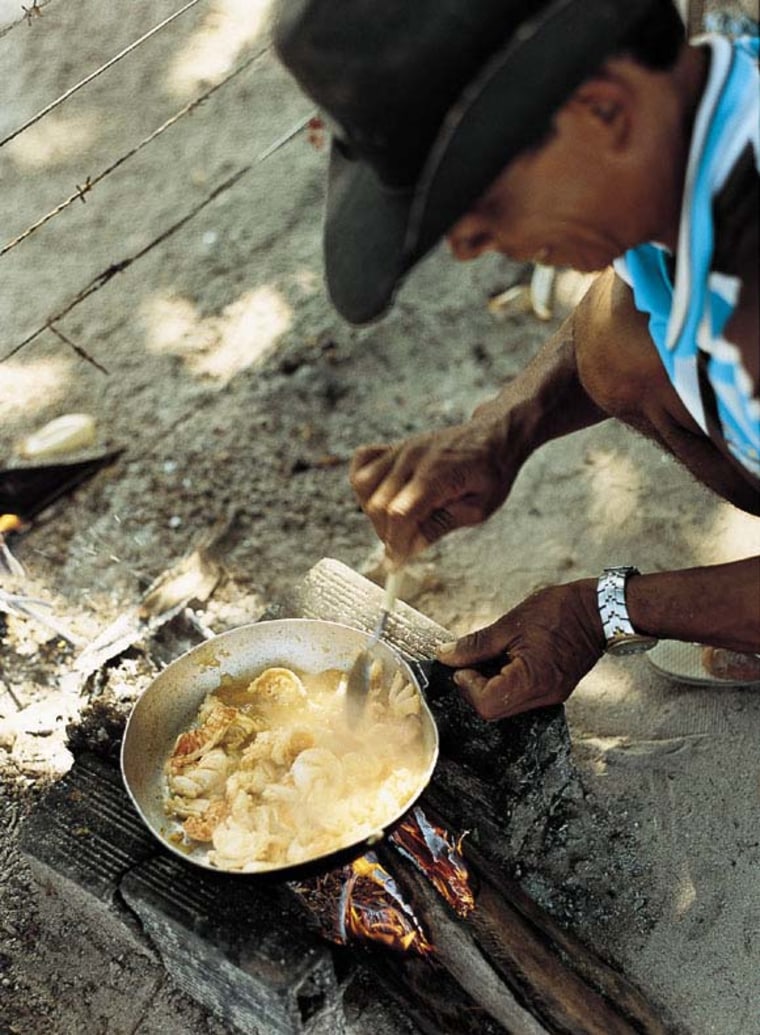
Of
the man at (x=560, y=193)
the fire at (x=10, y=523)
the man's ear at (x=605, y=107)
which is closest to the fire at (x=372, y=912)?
the man at (x=560, y=193)

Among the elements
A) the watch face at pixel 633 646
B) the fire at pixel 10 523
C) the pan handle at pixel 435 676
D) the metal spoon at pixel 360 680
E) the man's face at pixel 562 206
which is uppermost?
the man's face at pixel 562 206

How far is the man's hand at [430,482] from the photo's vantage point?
303 centimetres

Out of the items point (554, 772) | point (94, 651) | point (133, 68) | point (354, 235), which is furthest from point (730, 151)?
point (133, 68)

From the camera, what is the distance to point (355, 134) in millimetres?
2117

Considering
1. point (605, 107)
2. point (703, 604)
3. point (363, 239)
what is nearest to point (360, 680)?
point (703, 604)

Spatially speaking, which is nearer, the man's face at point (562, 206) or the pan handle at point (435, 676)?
the man's face at point (562, 206)

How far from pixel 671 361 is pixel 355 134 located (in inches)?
43.9

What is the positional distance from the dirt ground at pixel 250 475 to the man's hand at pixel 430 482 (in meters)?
0.94

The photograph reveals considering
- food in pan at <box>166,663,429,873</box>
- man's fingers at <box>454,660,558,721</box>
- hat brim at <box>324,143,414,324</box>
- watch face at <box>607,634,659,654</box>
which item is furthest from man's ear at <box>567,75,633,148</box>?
watch face at <box>607,634,659,654</box>

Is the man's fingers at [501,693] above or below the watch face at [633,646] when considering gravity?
above

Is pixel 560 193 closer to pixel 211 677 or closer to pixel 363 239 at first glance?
pixel 363 239

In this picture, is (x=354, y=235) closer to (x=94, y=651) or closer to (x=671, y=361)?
(x=671, y=361)

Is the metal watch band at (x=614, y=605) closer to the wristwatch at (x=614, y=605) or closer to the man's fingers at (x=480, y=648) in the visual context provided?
the wristwatch at (x=614, y=605)

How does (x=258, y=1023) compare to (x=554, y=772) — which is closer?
(x=258, y=1023)
